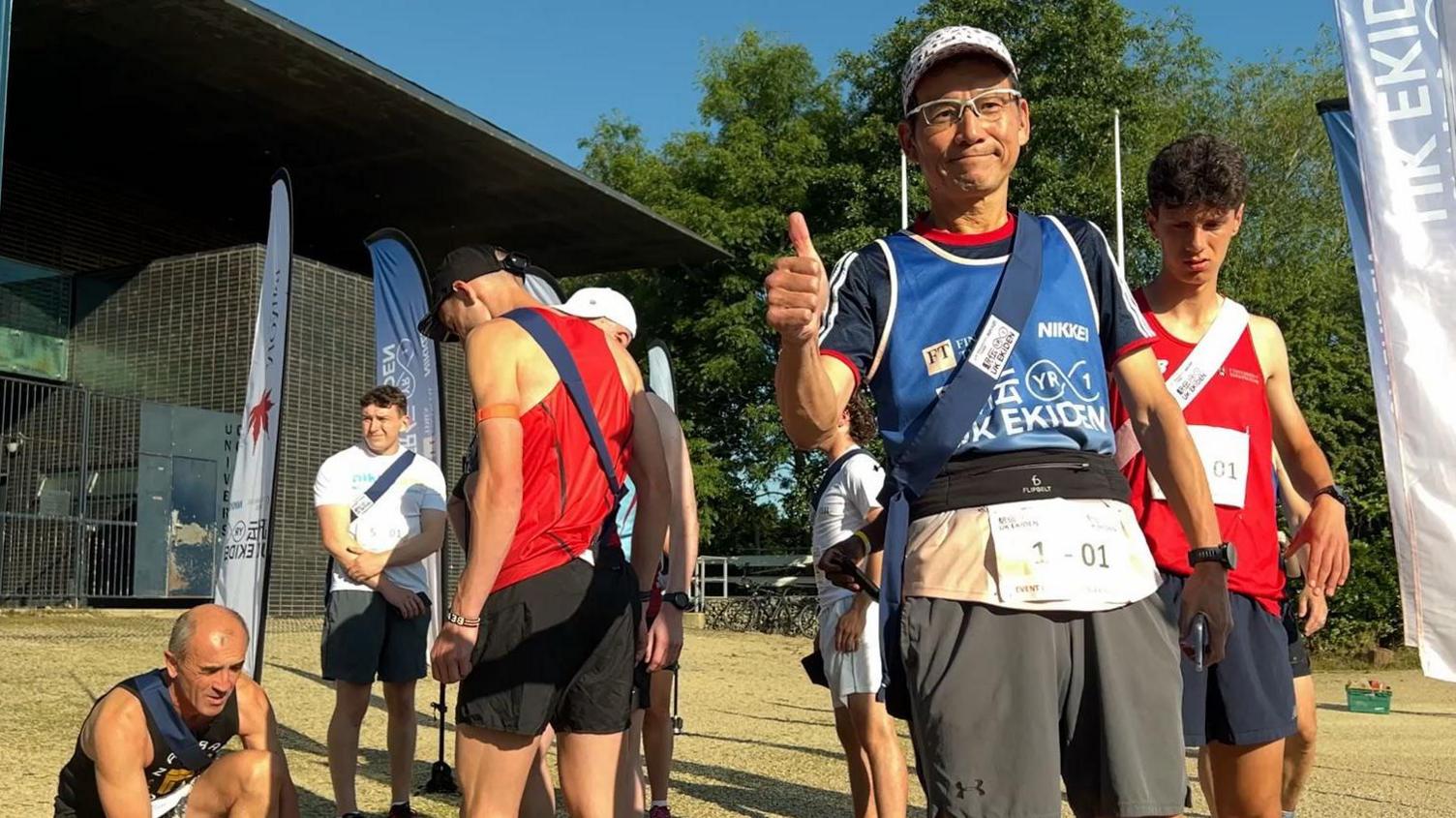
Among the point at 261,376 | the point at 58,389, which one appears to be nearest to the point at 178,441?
the point at 58,389

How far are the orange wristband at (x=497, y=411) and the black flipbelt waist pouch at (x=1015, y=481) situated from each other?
139 centimetres

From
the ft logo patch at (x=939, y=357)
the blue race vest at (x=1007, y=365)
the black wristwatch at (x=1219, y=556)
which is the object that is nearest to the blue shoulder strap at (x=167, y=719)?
the blue race vest at (x=1007, y=365)

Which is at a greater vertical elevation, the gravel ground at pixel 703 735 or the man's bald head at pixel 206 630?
the man's bald head at pixel 206 630

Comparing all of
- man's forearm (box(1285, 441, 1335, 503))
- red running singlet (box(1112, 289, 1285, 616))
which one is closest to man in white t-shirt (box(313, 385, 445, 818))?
red running singlet (box(1112, 289, 1285, 616))

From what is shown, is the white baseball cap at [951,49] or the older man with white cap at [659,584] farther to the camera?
the older man with white cap at [659,584]

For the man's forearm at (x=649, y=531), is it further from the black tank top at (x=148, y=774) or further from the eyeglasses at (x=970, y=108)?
the black tank top at (x=148, y=774)

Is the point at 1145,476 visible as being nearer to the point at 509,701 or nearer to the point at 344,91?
the point at 509,701

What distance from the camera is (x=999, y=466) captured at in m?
2.34

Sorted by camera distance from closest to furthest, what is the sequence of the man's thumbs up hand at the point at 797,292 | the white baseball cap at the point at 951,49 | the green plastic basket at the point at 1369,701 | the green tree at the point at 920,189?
the man's thumbs up hand at the point at 797,292
the white baseball cap at the point at 951,49
the green plastic basket at the point at 1369,701
the green tree at the point at 920,189

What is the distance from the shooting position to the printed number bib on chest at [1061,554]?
2.25 metres

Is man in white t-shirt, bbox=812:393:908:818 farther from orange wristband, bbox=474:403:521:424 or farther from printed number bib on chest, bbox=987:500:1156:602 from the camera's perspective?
printed number bib on chest, bbox=987:500:1156:602

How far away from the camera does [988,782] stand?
7.20 ft

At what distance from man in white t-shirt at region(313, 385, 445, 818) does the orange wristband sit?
10.3 feet

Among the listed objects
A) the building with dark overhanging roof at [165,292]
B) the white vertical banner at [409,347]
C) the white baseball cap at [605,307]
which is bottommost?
the white baseball cap at [605,307]
